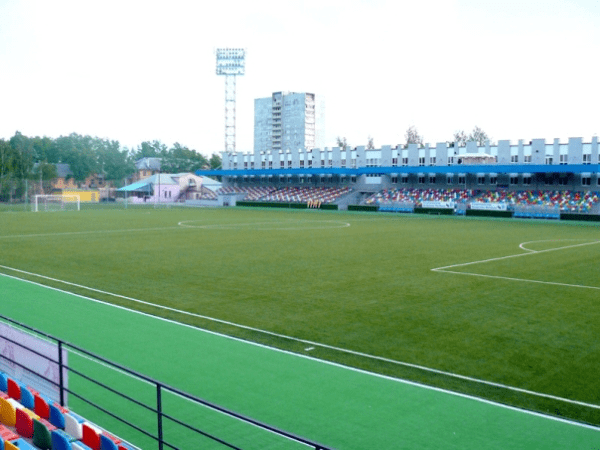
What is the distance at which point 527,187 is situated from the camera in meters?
62.4

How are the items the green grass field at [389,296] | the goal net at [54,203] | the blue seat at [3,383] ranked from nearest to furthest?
the blue seat at [3,383], the green grass field at [389,296], the goal net at [54,203]

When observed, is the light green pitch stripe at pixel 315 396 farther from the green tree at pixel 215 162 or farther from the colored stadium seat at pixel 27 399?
the green tree at pixel 215 162

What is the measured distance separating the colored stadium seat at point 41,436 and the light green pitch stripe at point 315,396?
108 inches

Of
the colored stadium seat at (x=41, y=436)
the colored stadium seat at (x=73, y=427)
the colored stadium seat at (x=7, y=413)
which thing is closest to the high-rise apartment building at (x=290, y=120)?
the colored stadium seat at (x=7, y=413)

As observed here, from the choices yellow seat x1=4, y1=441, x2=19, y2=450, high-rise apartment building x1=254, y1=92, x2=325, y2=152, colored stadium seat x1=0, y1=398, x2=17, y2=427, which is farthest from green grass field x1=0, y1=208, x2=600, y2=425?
high-rise apartment building x1=254, y1=92, x2=325, y2=152

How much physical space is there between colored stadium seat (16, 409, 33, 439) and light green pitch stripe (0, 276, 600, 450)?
2.72 meters

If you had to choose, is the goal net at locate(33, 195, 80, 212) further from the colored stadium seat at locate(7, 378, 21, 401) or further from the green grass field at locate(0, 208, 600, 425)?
the colored stadium seat at locate(7, 378, 21, 401)

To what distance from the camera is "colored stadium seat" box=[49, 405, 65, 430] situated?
20.4 feet

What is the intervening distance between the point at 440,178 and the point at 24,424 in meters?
66.1

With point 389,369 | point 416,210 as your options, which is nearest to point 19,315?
point 389,369

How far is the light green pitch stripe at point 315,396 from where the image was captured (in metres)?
7.05

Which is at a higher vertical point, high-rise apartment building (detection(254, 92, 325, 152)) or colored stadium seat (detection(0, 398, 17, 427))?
high-rise apartment building (detection(254, 92, 325, 152))

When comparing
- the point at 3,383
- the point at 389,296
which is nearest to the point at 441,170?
the point at 389,296

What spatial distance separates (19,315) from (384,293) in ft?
30.3
